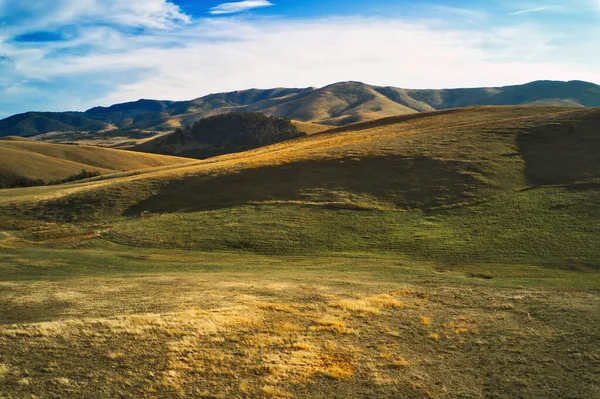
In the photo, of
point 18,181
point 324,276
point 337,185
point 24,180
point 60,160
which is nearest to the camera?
point 324,276

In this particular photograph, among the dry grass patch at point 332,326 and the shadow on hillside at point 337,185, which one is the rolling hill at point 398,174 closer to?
the shadow on hillside at point 337,185

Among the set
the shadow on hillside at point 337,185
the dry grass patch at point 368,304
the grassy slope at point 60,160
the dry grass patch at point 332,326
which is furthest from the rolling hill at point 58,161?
the dry grass patch at point 332,326

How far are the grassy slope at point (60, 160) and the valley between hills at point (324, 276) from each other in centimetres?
4704

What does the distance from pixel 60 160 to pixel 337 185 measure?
93685 millimetres

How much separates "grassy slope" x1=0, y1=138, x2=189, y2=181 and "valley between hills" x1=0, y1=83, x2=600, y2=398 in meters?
47.0

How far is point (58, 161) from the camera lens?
11800 centimetres

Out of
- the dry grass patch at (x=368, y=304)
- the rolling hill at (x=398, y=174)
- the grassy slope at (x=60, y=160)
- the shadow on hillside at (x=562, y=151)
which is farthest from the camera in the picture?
the grassy slope at (x=60, y=160)

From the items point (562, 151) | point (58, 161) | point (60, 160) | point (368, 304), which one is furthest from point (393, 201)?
point (60, 160)

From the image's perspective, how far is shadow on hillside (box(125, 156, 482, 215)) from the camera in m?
51.8

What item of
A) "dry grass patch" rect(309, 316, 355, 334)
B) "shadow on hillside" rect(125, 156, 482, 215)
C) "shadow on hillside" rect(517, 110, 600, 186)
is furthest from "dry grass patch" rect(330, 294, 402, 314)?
"shadow on hillside" rect(517, 110, 600, 186)

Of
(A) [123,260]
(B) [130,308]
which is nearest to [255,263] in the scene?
(A) [123,260]

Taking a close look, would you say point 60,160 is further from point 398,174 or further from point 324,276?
point 324,276

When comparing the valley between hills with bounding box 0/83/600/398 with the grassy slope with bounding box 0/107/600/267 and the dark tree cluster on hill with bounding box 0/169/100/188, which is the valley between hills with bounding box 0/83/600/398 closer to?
the grassy slope with bounding box 0/107/600/267

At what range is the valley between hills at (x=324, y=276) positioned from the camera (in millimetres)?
16406
